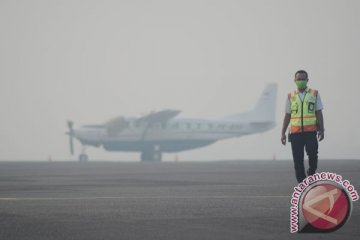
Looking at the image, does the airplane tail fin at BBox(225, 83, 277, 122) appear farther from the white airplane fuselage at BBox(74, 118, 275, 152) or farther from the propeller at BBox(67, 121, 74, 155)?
the propeller at BBox(67, 121, 74, 155)

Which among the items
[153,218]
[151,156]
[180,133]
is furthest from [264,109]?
[153,218]

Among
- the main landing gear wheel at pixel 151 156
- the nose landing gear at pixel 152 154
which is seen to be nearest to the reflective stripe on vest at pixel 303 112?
the nose landing gear at pixel 152 154

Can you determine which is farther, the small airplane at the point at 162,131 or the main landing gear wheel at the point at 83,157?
the small airplane at the point at 162,131

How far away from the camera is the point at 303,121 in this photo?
395 inches

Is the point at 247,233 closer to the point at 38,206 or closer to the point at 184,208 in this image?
the point at 184,208

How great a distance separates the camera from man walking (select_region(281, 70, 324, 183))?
9.95 metres

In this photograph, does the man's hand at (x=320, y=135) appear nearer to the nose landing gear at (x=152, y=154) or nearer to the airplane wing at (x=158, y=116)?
the airplane wing at (x=158, y=116)

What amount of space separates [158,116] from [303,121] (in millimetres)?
58767

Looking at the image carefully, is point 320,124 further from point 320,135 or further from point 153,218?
point 153,218

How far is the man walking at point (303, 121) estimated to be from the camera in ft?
32.7

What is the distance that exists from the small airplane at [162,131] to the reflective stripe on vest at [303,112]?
187 feet

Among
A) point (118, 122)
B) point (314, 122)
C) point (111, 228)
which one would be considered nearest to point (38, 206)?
point (111, 228)

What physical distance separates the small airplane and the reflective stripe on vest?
57.0 metres

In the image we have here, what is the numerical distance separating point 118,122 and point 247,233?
59.7 meters
